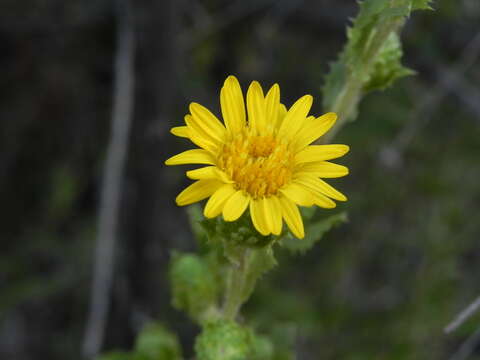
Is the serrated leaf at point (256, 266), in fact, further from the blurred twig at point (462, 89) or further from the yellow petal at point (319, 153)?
the blurred twig at point (462, 89)

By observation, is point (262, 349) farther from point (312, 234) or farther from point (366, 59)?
point (366, 59)

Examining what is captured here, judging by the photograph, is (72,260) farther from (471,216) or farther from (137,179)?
(471,216)

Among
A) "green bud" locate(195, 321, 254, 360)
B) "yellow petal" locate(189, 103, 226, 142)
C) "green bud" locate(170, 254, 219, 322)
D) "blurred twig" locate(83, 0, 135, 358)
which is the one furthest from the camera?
"blurred twig" locate(83, 0, 135, 358)

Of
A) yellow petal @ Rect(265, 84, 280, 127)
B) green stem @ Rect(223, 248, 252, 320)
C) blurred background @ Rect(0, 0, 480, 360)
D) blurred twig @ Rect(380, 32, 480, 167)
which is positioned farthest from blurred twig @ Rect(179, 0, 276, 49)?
green stem @ Rect(223, 248, 252, 320)

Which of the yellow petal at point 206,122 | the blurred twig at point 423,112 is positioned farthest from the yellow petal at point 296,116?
the blurred twig at point 423,112

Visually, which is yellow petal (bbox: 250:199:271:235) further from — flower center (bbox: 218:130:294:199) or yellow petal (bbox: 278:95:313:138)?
yellow petal (bbox: 278:95:313:138)
